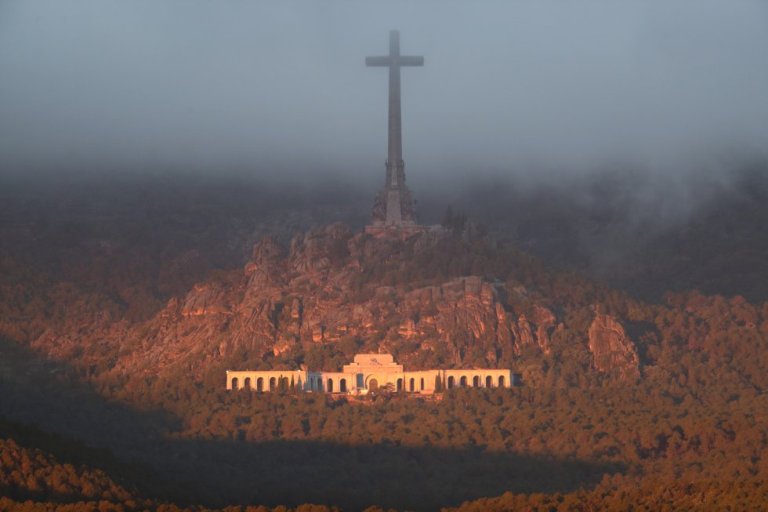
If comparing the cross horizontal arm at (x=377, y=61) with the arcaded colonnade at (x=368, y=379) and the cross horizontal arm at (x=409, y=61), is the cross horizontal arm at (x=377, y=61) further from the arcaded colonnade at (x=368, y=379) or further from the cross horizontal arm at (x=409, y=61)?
the arcaded colonnade at (x=368, y=379)

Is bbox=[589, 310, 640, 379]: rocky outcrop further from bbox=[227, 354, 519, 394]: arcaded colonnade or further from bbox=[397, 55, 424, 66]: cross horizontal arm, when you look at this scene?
bbox=[397, 55, 424, 66]: cross horizontal arm

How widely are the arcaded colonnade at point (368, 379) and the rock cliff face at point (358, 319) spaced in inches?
→ 46.6

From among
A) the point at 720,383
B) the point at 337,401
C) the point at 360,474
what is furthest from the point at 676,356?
the point at 360,474

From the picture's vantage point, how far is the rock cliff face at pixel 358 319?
617ft

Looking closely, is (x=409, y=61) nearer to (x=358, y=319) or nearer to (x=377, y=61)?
(x=377, y=61)

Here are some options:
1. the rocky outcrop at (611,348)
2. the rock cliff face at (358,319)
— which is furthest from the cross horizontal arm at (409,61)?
the rocky outcrop at (611,348)

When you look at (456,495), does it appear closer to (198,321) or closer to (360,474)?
(360,474)

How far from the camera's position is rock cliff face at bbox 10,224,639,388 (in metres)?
188

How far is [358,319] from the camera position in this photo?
191375 millimetres

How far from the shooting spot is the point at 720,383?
184875mm

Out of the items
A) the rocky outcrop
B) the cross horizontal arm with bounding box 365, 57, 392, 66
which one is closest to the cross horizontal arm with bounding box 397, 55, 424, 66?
the cross horizontal arm with bounding box 365, 57, 392, 66

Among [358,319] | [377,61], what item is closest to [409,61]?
[377,61]

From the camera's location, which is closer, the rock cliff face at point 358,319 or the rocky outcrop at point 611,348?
the rocky outcrop at point 611,348

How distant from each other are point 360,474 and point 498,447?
8.99 metres
